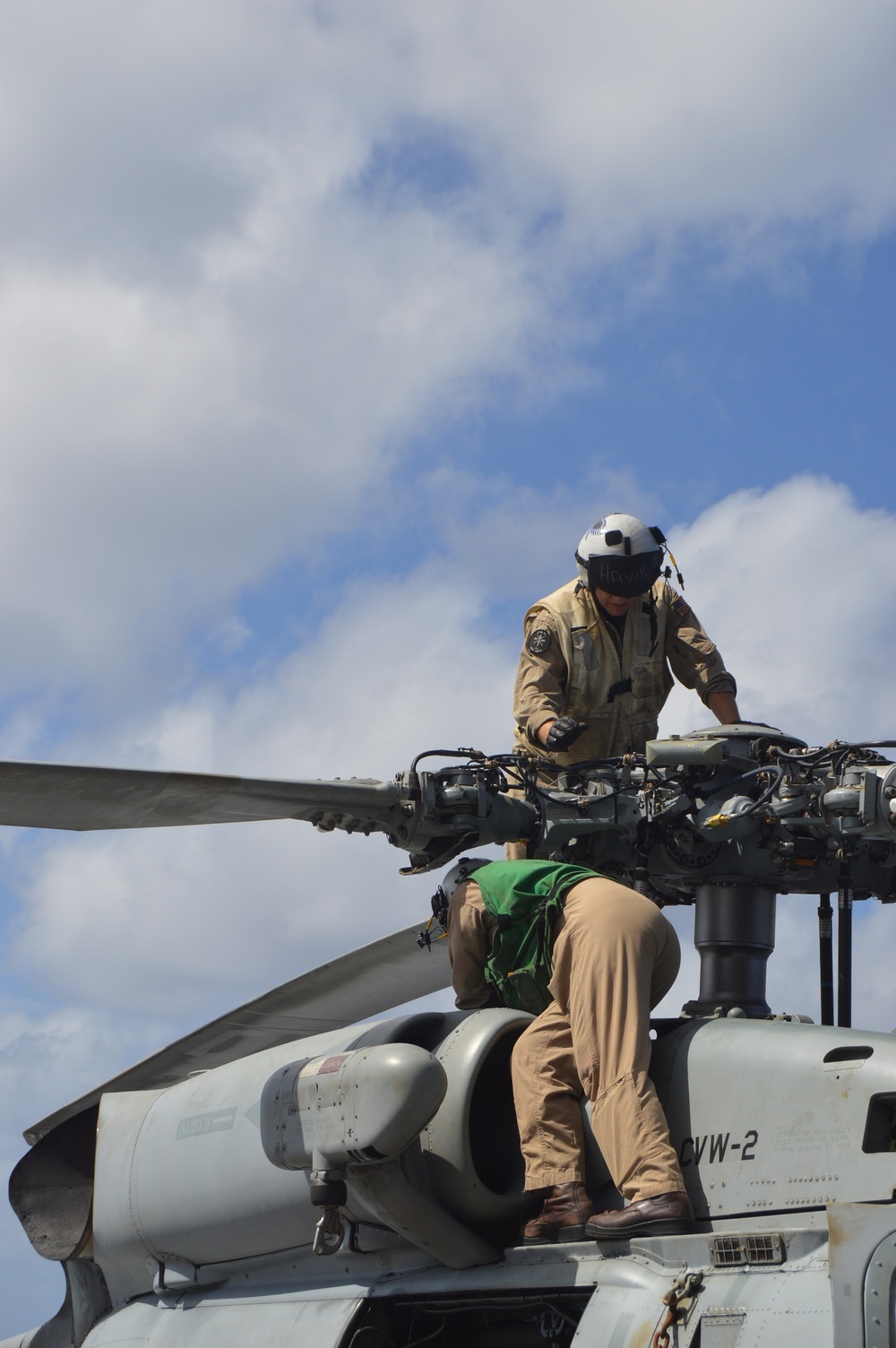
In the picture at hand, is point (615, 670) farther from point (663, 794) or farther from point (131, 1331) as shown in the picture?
point (131, 1331)

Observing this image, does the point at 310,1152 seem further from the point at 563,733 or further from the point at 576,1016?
the point at 563,733

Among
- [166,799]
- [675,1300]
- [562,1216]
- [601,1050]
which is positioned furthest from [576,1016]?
[166,799]

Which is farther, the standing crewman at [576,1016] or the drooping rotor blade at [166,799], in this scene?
the drooping rotor blade at [166,799]

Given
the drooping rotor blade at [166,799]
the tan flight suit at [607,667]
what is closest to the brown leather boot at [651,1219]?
the drooping rotor blade at [166,799]

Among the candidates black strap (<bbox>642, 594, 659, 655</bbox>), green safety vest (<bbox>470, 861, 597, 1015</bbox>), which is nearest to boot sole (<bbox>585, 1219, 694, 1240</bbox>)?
green safety vest (<bbox>470, 861, 597, 1015</bbox>)

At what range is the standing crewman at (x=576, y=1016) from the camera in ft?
16.2

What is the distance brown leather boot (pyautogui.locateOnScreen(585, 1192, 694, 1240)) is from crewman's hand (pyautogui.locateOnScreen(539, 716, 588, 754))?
8.04 feet

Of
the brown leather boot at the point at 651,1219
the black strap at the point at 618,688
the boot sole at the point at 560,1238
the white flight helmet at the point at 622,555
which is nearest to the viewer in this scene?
the brown leather boot at the point at 651,1219

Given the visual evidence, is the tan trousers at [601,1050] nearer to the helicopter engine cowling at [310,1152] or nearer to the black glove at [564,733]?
the helicopter engine cowling at [310,1152]

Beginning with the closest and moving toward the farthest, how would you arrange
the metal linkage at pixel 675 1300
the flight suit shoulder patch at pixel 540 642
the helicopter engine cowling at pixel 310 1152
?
1. the metal linkage at pixel 675 1300
2. the helicopter engine cowling at pixel 310 1152
3. the flight suit shoulder patch at pixel 540 642

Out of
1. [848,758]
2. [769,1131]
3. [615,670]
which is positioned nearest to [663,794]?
[848,758]

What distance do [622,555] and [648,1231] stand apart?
3.42m

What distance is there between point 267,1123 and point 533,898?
130cm

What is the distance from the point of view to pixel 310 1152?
5457mm
